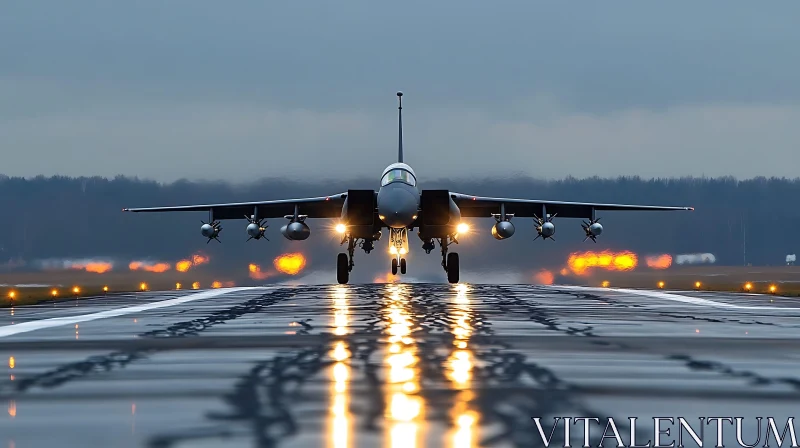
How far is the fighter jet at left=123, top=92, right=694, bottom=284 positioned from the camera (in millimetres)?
35031

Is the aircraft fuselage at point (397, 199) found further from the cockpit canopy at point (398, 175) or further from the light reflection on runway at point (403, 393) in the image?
the light reflection on runway at point (403, 393)

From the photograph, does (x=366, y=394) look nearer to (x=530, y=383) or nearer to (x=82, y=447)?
(x=530, y=383)

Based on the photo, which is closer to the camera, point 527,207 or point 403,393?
point 403,393

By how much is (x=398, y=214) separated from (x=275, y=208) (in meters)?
12.3

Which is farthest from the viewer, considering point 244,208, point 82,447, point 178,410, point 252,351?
point 244,208

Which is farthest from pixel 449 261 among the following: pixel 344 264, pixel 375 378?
pixel 375 378

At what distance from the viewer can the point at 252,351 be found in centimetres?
1341

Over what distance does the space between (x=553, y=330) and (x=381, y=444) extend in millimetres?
10888

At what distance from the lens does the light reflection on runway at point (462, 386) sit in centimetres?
709

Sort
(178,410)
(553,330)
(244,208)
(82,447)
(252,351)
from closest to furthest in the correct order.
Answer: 1. (82,447)
2. (178,410)
3. (252,351)
4. (553,330)
5. (244,208)

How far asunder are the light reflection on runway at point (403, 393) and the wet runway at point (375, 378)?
0.08 feet

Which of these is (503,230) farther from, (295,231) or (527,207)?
(295,231)

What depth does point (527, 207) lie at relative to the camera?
148 feet

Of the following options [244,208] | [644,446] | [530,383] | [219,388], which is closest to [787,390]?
[530,383]
